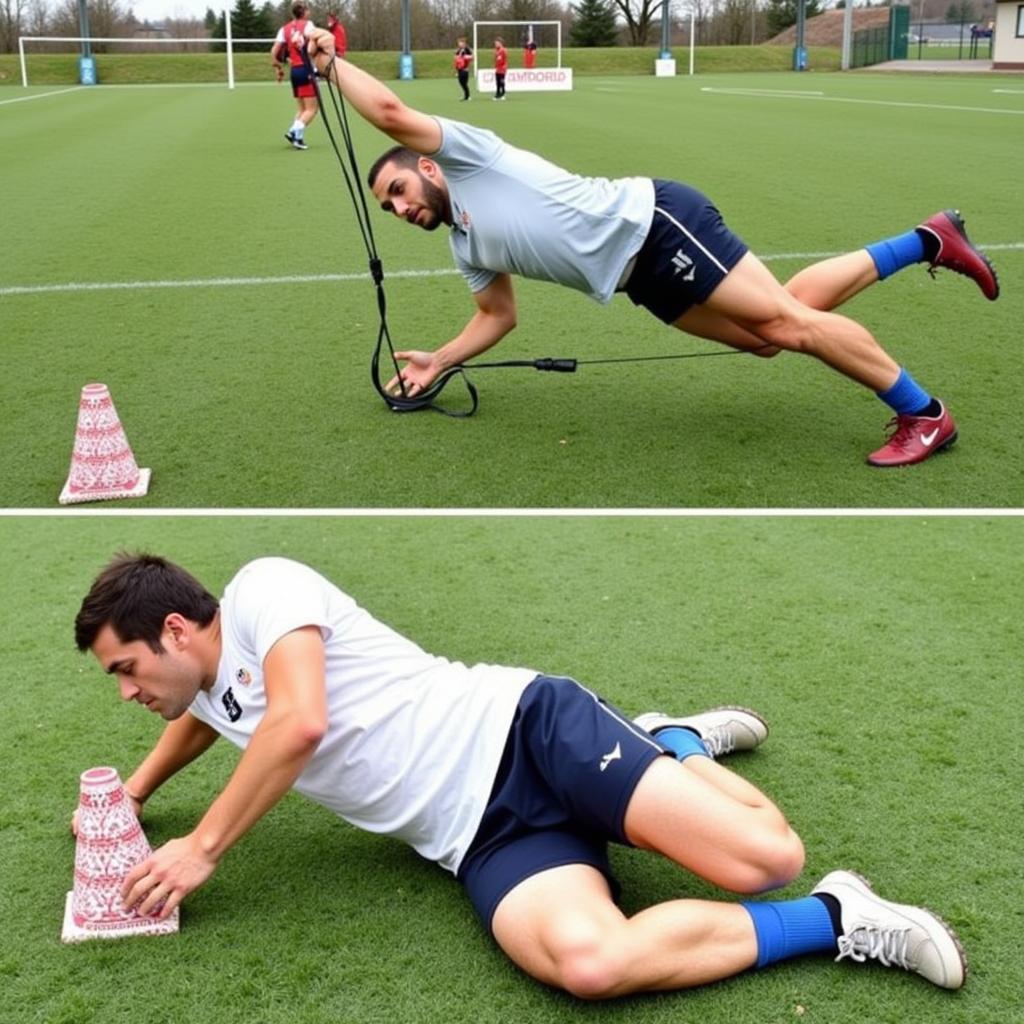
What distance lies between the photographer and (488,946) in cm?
267

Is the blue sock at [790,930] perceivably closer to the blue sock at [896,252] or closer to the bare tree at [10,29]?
the blue sock at [896,252]

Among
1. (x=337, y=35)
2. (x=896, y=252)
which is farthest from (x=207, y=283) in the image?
(x=896, y=252)

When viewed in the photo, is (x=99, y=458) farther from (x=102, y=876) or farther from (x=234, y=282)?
(x=234, y=282)

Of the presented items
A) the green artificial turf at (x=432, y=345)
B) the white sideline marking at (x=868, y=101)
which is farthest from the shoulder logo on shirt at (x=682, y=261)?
the white sideline marking at (x=868, y=101)

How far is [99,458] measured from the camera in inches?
180

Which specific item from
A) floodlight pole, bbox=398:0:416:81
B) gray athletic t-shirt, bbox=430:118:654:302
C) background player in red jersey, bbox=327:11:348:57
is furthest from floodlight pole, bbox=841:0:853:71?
gray athletic t-shirt, bbox=430:118:654:302

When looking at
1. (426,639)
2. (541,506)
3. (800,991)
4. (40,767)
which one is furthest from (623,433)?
(800,991)

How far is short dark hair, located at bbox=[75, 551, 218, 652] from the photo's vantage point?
2.64m

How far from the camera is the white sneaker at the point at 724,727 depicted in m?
3.30

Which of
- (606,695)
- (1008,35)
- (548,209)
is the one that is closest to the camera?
(606,695)

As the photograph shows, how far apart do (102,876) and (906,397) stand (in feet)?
10.6

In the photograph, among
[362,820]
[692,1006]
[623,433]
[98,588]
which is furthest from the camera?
[623,433]

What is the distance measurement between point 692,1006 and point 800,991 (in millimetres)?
216

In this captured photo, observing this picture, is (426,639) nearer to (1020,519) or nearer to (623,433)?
(623,433)
